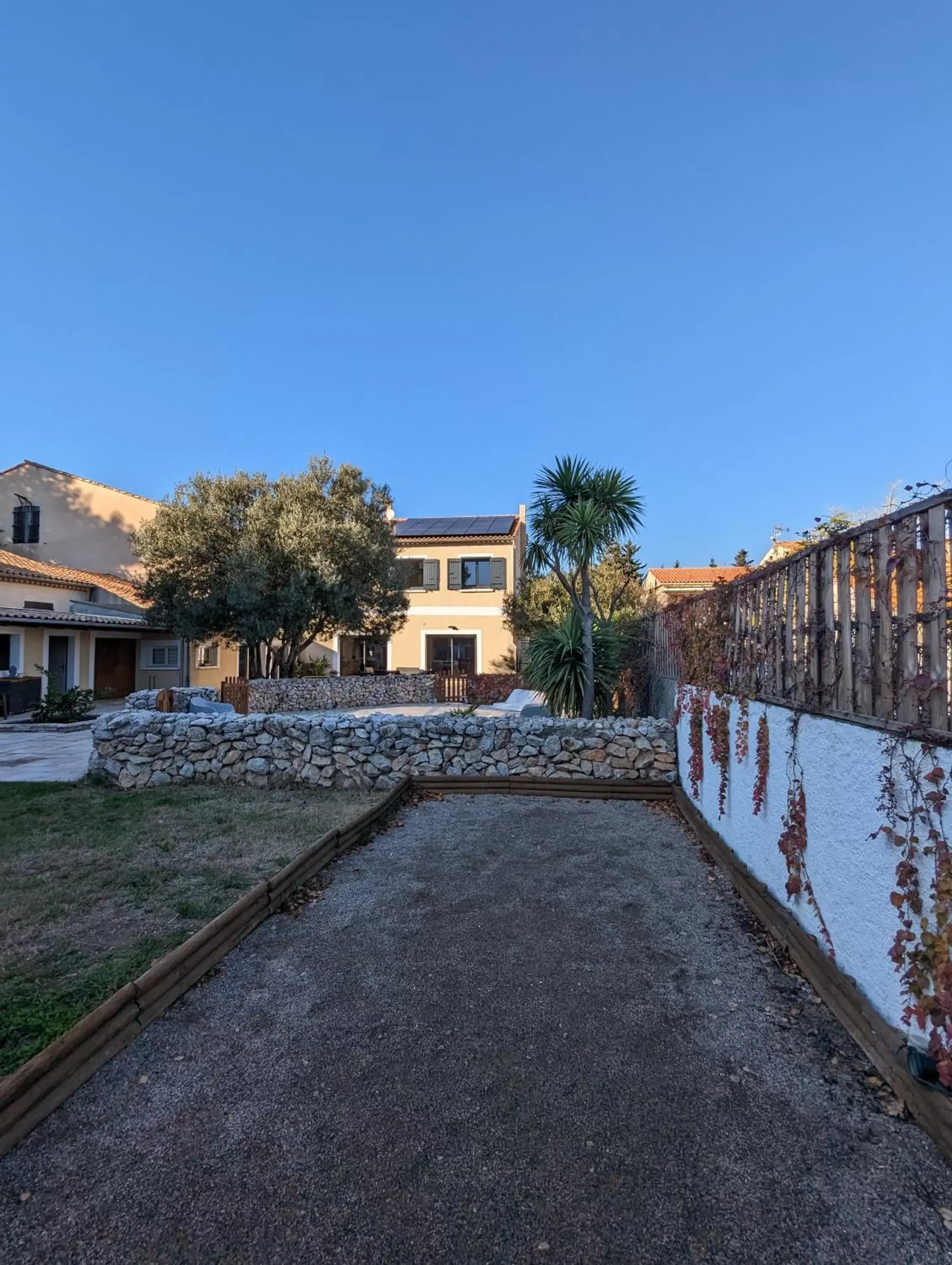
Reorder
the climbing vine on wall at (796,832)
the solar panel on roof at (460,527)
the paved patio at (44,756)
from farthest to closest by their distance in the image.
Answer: the solar panel on roof at (460,527) < the paved patio at (44,756) < the climbing vine on wall at (796,832)

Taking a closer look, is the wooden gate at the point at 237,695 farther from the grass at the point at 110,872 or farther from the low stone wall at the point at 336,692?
the grass at the point at 110,872

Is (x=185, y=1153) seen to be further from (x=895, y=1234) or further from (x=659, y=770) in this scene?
(x=659, y=770)

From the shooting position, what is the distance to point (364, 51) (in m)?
8.84

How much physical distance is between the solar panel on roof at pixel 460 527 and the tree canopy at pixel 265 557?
6.89m

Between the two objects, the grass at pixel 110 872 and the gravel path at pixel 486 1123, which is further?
the grass at pixel 110 872

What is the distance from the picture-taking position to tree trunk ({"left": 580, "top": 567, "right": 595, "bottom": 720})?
28.5 ft

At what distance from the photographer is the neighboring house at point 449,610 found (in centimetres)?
2252

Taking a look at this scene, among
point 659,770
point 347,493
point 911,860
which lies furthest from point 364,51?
point 911,860

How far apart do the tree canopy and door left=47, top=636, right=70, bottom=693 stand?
3.90 metres

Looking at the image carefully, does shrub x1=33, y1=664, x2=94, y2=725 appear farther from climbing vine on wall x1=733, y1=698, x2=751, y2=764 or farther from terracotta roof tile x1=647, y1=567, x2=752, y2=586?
terracotta roof tile x1=647, y1=567, x2=752, y2=586

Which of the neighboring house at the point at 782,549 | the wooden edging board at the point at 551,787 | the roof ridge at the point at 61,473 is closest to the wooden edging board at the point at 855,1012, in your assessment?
the neighboring house at the point at 782,549

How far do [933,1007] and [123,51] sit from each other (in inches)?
501

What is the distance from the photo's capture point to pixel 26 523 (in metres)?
21.9

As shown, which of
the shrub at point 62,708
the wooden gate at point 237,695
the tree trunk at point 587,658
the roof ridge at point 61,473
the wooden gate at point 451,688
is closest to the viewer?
the tree trunk at point 587,658
